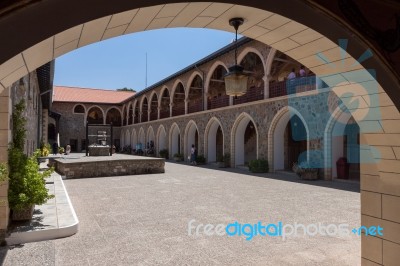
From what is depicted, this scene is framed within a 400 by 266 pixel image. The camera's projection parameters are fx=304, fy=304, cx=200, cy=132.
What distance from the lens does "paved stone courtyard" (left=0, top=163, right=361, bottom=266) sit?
168 inches

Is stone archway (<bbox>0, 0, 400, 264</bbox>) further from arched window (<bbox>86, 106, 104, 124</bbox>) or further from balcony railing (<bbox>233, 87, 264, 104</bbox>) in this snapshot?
arched window (<bbox>86, 106, 104, 124</bbox>)

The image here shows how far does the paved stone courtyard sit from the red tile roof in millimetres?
29541

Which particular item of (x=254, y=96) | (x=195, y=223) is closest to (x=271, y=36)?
(x=195, y=223)

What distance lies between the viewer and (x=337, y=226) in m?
5.83

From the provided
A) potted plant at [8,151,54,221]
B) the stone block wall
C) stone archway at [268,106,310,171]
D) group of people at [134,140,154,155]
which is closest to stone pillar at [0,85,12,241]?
potted plant at [8,151,54,221]

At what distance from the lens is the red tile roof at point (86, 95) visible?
37719 millimetres

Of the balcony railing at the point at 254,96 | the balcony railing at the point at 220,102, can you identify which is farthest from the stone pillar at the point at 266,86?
the balcony railing at the point at 220,102

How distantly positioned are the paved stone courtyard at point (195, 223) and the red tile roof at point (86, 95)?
29541mm

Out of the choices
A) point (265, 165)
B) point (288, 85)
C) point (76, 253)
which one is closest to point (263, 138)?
point (265, 165)

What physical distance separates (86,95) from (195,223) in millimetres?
37652

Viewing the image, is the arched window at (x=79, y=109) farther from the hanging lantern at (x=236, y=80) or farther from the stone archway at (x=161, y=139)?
the hanging lantern at (x=236, y=80)

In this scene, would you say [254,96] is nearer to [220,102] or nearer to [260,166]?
[220,102]

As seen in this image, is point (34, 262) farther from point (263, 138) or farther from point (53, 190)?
point (263, 138)

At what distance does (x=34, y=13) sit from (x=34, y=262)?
12.5ft
